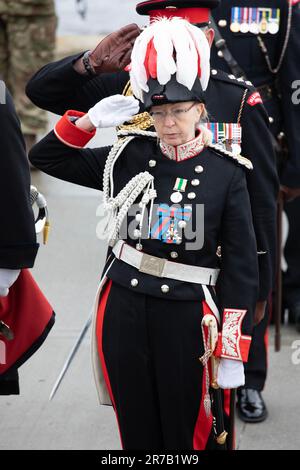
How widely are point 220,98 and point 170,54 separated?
1.97ft

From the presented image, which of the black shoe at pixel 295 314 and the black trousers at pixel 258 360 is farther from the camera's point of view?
the black shoe at pixel 295 314

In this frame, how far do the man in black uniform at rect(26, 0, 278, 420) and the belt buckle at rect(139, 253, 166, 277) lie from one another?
0.43m

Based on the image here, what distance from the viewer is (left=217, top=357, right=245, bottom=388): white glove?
116 inches

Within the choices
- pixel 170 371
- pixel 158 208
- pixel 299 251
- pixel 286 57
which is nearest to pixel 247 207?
pixel 158 208

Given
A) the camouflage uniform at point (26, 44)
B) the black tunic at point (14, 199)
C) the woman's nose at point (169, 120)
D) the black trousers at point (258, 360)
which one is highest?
the woman's nose at point (169, 120)

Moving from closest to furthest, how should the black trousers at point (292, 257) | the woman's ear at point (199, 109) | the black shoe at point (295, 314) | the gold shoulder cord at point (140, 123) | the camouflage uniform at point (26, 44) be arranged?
the woman's ear at point (199, 109)
the gold shoulder cord at point (140, 123)
the black shoe at point (295, 314)
the black trousers at point (292, 257)
the camouflage uniform at point (26, 44)

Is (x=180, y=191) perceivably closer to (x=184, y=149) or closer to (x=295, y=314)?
(x=184, y=149)

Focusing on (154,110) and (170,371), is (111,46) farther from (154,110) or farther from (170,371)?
(170,371)

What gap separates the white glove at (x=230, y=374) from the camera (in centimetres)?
296

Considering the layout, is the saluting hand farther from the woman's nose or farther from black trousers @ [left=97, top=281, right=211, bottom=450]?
black trousers @ [left=97, top=281, right=211, bottom=450]

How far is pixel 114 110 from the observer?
2.96 m

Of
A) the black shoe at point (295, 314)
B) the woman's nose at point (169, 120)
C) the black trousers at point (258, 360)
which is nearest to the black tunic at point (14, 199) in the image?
the woman's nose at point (169, 120)

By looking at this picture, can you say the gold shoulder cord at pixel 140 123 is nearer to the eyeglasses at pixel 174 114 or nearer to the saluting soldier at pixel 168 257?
the saluting soldier at pixel 168 257

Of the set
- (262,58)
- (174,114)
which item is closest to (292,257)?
(262,58)
